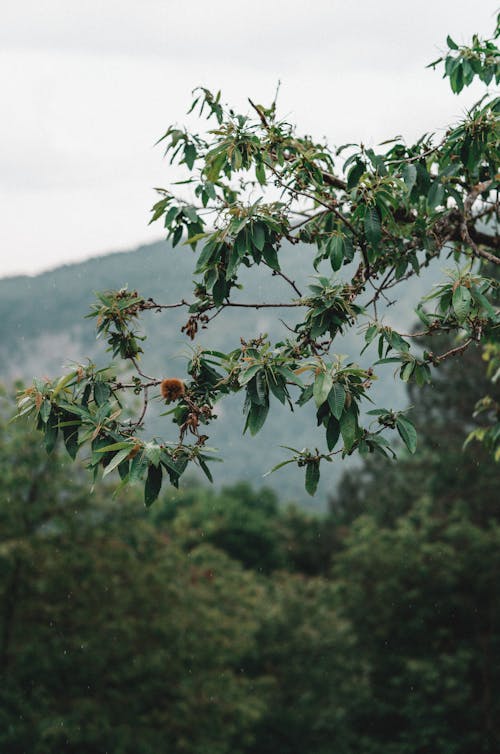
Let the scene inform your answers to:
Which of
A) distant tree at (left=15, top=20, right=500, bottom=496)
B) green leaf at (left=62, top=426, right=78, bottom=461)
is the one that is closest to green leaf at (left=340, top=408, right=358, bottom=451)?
distant tree at (left=15, top=20, right=500, bottom=496)

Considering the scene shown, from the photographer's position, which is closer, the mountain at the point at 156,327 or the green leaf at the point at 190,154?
the green leaf at the point at 190,154

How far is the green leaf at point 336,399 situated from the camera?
235 cm

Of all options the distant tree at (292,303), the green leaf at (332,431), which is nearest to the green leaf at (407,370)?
the distant tree at (292,303)

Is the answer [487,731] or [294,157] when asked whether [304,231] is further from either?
[487,731]

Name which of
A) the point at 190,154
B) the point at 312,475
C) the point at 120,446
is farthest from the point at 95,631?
the point at 120,446

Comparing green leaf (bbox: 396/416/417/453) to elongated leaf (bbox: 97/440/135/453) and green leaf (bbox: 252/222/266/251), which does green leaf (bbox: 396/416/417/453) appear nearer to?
green leaf (bbox: 252/222/266/251)

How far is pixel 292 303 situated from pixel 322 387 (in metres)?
0.62

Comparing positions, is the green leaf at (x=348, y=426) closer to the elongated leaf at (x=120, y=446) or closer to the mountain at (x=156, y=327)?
the elongated leaf at (x=120, y=446)

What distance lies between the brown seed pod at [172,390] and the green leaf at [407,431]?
69cm

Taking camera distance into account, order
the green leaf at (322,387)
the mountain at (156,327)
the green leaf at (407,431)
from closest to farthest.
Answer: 1. the green leaf at (322,387)
2. the green leaf at (407,431)
3. the mountain at (156,327)

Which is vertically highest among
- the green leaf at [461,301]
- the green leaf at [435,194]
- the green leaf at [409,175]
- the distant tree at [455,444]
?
the distant tree at [455,444]

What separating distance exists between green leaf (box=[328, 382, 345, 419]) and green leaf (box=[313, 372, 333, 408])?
39 mm

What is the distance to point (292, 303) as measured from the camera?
9.52 feet

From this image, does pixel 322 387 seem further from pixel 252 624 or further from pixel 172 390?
pixel 252 624
